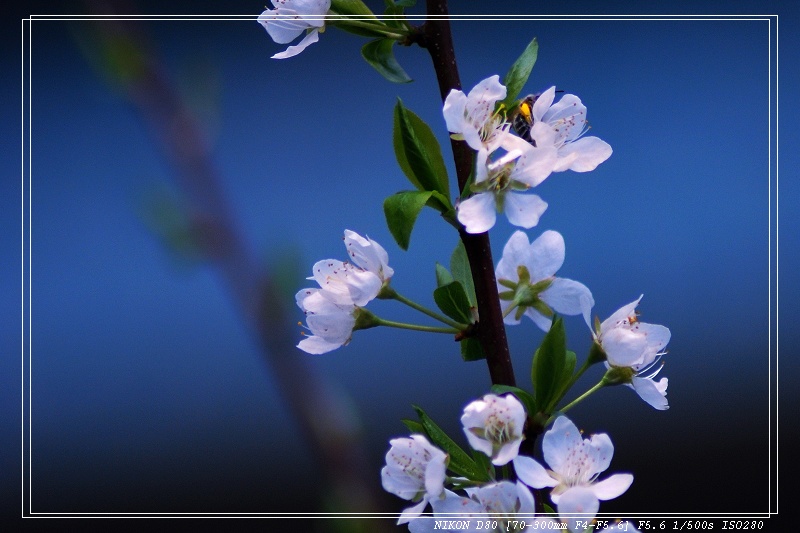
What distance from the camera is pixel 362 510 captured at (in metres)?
1.18

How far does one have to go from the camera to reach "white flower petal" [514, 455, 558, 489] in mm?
474

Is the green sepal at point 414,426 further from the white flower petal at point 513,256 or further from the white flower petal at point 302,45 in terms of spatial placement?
the white flower petal at point 302,45

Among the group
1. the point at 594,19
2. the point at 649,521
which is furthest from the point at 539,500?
the point at 594,19

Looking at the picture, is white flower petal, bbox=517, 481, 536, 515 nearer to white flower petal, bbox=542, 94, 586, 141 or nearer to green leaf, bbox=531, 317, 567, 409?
green leaf, bbox=531, 317, 567, 409

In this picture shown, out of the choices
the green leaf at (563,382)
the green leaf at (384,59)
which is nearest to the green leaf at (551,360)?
the green leaf at (563,382)

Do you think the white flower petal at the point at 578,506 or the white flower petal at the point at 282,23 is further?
the white flower petal at the point at 282,23

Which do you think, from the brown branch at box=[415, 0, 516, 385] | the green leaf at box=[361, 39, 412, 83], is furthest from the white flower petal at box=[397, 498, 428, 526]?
the green leaf at box=[361, 39, 412, 83]

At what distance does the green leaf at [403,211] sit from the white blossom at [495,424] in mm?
118

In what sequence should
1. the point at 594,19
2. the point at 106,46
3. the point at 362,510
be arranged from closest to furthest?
the point at 594,19 → the point at 106,46 → the point at 362,510

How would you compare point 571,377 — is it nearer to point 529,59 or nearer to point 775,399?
point 529,59

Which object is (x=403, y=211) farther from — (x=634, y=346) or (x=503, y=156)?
(x=634, y=346)

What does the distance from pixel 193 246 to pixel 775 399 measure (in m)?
0.81

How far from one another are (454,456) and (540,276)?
6.5 inches

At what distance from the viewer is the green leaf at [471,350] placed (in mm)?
588
